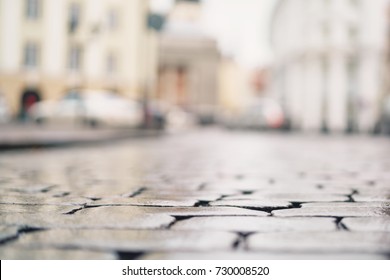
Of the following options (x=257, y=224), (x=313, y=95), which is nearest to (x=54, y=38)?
(x=257, y=224)

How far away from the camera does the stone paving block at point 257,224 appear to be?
7.27ft

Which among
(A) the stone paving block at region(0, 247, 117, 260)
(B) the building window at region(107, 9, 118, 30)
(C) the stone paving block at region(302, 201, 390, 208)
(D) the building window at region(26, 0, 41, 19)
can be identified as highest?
(B) the building window at region(107, 9, 118, 30)

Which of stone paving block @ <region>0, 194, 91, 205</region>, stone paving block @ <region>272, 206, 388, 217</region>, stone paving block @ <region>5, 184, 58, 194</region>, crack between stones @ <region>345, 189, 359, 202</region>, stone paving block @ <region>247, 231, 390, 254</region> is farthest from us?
stone paving block @ <region>5, 184, 58, 194</region>

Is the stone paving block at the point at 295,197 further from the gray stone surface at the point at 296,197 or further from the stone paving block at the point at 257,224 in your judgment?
the stone paving block at the point at 257,224

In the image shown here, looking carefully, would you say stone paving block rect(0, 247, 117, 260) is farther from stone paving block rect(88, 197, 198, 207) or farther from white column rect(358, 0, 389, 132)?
white column rect(358, 0, 389, 132)

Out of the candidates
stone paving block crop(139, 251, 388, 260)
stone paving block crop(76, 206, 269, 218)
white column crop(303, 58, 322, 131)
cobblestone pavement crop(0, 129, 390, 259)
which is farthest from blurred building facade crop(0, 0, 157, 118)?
white column crop(303, 58, 322, 131)

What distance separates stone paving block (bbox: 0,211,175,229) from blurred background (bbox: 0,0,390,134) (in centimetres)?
1302

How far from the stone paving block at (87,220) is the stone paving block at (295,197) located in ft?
3.14

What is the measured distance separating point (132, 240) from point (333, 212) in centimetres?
118

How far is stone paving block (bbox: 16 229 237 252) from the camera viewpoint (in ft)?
6.12

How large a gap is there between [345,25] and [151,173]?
39071 millimetres

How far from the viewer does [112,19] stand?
24062 mm

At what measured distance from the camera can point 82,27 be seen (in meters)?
17.0

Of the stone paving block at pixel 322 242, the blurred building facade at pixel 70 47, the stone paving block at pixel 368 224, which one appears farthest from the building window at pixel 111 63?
the stone paving block at pixel 322 242
